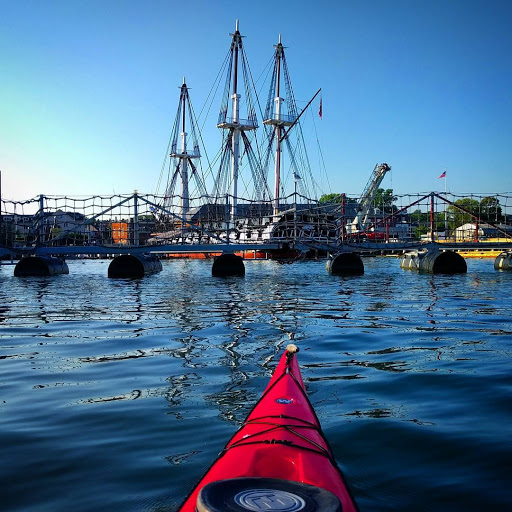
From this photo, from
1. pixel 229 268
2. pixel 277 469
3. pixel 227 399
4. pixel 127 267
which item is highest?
pixel 127 267

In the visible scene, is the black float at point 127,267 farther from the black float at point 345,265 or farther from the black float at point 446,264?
the black float at point 446,264

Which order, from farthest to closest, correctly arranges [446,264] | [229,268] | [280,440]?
[229,268] → [446,264] → [280,440]

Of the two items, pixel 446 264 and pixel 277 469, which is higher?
pixel 446 264

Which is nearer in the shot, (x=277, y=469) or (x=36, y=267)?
(x=277, y=469)

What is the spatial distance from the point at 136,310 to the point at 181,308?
116cm

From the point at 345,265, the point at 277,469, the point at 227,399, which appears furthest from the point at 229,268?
the point at 277,469

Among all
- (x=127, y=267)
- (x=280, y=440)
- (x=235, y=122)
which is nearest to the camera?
(x=280, y=440)

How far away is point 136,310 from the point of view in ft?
46.5

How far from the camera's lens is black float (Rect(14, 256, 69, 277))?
2811 cm

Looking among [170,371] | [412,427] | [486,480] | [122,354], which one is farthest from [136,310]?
[486,480]

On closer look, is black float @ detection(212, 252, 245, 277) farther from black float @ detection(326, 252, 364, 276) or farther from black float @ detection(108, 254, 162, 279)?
black float @ detection(326, 252, 364, 276)

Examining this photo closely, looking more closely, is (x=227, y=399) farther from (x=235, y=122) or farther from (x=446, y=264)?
(x=235, y=122)

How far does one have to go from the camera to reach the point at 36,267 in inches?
1134

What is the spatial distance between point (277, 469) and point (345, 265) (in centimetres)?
2644
